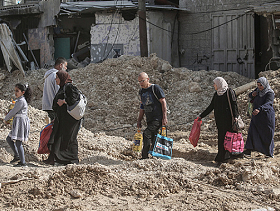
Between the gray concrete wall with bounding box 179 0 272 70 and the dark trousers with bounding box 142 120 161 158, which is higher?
the gray concrete wall with bounding box 179 0 272 70

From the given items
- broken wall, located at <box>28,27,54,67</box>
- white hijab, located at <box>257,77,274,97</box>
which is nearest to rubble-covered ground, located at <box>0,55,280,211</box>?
white hijab, located at <box>257,77,274,97</box>

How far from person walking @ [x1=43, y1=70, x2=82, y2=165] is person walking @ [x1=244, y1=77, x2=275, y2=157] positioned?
127 inches

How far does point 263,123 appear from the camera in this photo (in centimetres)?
738

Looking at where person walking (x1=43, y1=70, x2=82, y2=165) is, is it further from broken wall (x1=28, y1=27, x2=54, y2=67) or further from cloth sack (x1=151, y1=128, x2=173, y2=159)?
broken wall (x1=28, y1=27, x2=54, y2=67)

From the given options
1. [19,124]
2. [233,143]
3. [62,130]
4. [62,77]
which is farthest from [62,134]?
[233,143]

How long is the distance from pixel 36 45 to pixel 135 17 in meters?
5.07

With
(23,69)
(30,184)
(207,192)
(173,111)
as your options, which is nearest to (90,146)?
(30,184)

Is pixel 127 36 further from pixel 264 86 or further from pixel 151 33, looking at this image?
pixel 264 86

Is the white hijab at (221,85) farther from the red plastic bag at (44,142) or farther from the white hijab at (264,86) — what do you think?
the red plastic bag at (44,142)

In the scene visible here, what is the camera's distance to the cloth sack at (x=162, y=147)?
653 cm

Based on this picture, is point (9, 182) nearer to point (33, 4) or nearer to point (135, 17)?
point (135, 17)

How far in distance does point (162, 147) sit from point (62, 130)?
161 centimetres

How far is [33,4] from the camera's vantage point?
19094 millimetres

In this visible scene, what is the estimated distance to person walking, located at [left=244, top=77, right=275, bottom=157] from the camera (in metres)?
7.31
